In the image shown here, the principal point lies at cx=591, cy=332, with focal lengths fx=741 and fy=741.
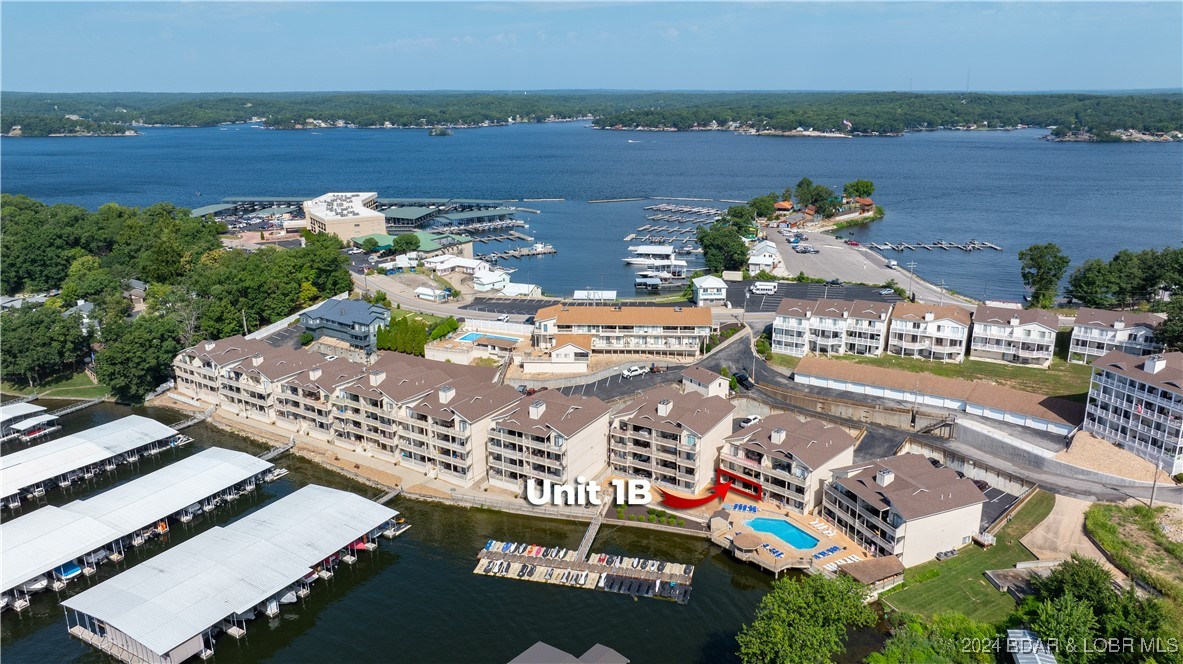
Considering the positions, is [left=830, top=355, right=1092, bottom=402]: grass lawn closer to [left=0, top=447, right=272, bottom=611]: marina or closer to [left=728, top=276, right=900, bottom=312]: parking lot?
[left=728, top=276, right=900, bottom=312]: parking lot

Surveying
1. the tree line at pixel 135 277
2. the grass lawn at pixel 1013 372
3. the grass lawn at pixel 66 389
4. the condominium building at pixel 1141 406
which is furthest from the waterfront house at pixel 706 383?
the grass lawn at pixel 66 389

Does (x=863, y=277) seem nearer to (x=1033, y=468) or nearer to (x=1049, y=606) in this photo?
(x=1033, y=468)

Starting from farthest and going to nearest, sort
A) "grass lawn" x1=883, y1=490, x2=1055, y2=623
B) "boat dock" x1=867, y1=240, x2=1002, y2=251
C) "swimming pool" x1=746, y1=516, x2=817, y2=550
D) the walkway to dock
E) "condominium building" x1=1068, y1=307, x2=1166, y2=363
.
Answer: "boat dock" x1=867, y1=240, x2=1002, y2=251
the walkway to dock
"condominium building" x1=1068, y1=307, x2=1166, y2=363
"swimming pool" x1=746, y1=516, x2=817, y2=550
"grass lawn" x1=883, y1=490, x2=1055, y2=623

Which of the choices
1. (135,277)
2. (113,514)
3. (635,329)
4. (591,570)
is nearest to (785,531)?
(591,570)

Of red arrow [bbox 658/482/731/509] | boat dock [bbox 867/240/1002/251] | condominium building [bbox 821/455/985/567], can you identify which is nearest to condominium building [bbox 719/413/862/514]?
red arrow [bbox 658/482/731/509]

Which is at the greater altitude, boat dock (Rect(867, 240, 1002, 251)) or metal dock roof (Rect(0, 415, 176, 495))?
boat dock (Rect(867, 240, 1002, 251))

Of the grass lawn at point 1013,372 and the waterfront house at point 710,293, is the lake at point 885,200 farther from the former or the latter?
the grass lawn at point 1013,372

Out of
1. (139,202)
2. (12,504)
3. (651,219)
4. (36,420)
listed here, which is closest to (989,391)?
(12,504)

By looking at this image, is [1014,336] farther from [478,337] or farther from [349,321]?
[349,321]
